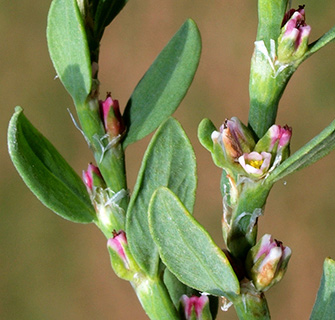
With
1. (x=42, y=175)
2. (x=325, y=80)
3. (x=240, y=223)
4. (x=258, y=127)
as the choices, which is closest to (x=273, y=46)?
(x=258, y=127)

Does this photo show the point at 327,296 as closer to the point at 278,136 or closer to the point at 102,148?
the point at 278,136

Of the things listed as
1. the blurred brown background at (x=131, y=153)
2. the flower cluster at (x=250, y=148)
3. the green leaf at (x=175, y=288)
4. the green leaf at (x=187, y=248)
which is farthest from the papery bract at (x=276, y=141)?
the blurred brown background at (x=131, y=153)

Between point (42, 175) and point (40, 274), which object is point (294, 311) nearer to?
point (40, 274)

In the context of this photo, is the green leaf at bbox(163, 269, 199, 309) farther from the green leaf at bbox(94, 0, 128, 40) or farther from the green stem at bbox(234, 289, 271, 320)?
the green leaf at bbox(94, 0, 128, 40)

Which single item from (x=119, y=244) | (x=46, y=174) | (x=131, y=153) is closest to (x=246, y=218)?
(x=119, y=244)

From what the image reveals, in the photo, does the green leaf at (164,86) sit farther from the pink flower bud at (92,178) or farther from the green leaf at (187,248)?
the green leaf at (187,248)

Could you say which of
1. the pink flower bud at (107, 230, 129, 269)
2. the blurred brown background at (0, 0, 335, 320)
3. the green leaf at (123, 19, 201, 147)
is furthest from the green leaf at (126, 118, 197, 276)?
the blurred brown background at (0, 0, 335, 320)

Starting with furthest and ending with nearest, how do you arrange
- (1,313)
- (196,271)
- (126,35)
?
(126,35) < (1,313) < (196,271)
